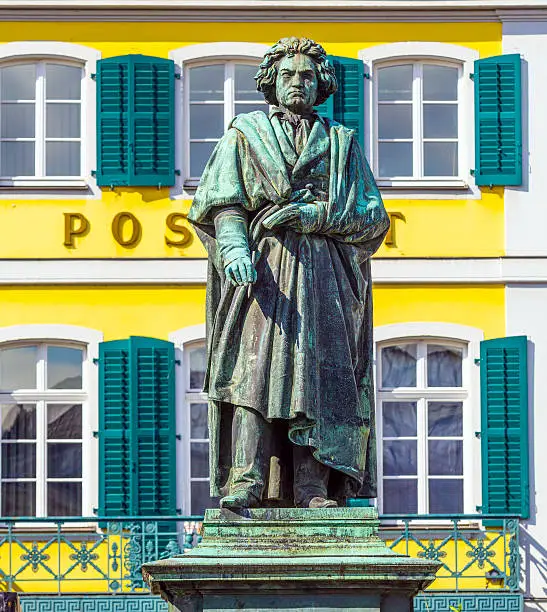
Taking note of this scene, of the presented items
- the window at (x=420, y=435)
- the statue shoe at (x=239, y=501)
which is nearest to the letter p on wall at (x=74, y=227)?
the window at (x=420, y=435)

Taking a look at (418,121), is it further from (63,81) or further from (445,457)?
(63,81)

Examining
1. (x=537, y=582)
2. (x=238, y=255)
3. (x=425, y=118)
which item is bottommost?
(x=537, y=582)

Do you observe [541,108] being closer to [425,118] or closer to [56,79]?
[425,118]

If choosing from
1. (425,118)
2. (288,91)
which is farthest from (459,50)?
(288,91)

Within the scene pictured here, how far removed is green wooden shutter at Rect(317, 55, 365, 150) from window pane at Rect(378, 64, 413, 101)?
→ 260mm

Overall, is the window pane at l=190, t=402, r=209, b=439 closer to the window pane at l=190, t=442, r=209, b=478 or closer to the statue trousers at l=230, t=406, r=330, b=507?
the window pane at l=190, t=442, r=209, b=478

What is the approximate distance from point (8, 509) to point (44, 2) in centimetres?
496

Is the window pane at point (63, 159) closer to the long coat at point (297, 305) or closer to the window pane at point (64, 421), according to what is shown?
the window pane at point (64, 421)

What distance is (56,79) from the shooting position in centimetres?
2498

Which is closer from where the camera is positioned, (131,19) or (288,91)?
(288,91)

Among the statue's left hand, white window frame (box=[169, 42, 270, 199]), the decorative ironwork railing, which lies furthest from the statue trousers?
A: white window frame (box=[169, 42, 270, 199])

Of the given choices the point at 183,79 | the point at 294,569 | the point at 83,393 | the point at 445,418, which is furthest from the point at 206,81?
the point at 294,569

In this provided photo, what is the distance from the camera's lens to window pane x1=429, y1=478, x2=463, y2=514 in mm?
24562

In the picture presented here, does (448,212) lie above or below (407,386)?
above
